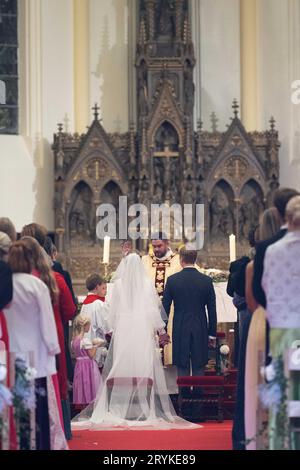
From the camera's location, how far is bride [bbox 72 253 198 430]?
13.4 metres

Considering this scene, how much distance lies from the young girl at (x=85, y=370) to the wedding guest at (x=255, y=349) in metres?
4.42

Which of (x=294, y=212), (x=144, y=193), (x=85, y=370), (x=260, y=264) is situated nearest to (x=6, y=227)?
(x=260, y=264)

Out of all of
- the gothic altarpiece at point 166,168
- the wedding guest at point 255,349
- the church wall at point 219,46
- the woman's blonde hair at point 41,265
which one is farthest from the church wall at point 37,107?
the wedding guest at point 255,349

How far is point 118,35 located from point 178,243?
489 centimetres

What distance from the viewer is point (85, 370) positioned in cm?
1391

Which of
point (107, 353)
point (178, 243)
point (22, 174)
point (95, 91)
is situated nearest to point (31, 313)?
point (107, 353)

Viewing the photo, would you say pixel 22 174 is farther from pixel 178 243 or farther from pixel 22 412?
pixel 22 412

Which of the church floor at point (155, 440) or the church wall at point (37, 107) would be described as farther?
the church wall at point (37, 107)

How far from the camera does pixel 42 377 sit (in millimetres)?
9242

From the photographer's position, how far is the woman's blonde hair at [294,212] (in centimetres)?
843

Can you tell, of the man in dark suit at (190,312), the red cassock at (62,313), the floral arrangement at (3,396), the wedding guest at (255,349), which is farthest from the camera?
the man in dark suit at (190,312)

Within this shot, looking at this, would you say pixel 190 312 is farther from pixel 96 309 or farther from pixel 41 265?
pixel 41 265

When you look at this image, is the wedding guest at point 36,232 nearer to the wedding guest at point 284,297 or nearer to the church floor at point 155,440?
the church floor at point 155,440

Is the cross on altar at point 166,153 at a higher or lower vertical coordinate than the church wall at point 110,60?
lower
